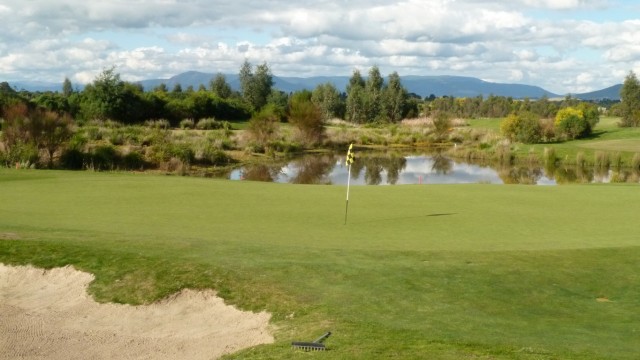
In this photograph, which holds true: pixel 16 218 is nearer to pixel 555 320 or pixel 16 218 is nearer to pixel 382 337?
pixel 382 337

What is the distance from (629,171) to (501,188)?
96.0 feet

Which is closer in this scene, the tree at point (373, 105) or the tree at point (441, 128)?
the tree at point (441, 128)

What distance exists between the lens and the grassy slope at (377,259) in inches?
328

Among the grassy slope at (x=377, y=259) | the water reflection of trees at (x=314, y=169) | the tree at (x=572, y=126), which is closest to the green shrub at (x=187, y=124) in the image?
the water reflection of trees at (x=314, y=169)

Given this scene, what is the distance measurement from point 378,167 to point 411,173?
4.70 metres

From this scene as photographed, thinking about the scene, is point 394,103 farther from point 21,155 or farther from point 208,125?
point 21,155

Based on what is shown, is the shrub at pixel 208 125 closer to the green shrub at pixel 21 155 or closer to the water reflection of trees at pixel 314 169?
the water reflection of trees at pixel 314 169

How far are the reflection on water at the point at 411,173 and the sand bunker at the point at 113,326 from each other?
93.9ft

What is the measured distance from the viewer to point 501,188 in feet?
73.8

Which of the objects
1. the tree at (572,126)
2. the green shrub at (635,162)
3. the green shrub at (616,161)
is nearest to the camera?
the green shrub at (635,162)

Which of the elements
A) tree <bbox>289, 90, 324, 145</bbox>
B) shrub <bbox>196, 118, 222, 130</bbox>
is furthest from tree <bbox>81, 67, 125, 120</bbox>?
tree <bbox>289, 90, 324, 145</bbox>

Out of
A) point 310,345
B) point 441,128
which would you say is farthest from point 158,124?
point 310,345

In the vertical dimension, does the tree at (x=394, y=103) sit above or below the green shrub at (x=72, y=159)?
above

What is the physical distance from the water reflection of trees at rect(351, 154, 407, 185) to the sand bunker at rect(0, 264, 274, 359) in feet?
101
